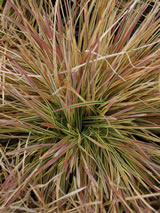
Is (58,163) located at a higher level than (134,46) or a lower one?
lower

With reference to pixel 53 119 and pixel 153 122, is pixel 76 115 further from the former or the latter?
pixel 153 122

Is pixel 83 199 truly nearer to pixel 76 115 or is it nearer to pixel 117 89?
pixel 76 115

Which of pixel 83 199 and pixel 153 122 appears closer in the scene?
pixel 83 199

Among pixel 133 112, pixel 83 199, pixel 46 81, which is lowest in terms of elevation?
pixel 83 199

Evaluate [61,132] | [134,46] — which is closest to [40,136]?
[61,132]

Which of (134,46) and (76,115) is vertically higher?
(134,46)

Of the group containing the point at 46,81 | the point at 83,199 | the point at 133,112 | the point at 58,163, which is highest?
the point at 46,81

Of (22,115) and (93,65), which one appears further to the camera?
(22,115)

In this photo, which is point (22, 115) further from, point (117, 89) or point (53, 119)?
point (117, 89)

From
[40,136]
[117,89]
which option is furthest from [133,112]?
[40,136]
